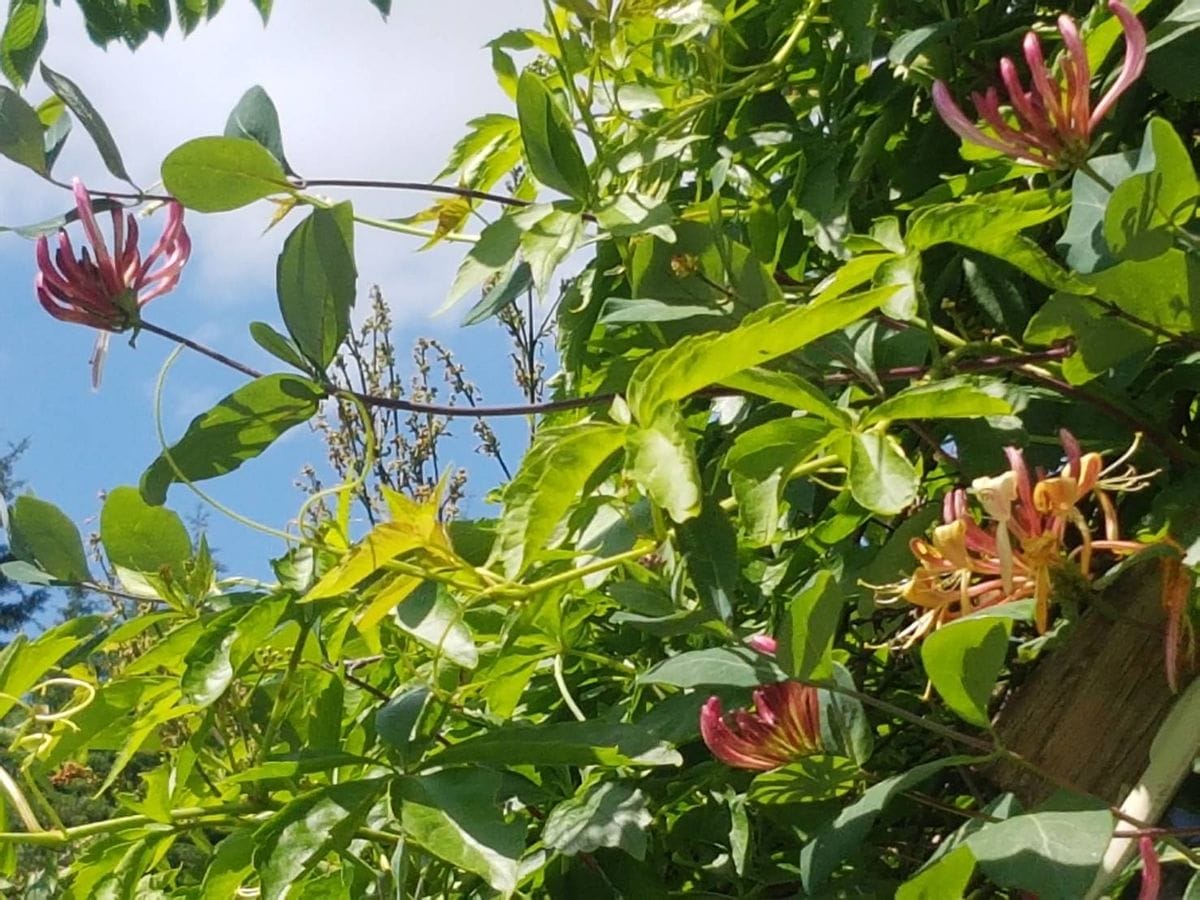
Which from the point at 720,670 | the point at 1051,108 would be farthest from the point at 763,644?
the point at 1051,108

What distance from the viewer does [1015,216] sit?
506 mm

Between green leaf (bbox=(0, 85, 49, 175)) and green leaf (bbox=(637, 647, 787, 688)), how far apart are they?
40cm

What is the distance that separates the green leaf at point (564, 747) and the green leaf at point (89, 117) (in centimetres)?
34

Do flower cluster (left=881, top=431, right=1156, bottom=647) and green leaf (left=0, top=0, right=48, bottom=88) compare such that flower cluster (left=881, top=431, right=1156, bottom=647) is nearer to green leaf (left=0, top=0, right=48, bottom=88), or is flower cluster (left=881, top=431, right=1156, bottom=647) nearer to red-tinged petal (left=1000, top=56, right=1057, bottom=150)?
red-tinged petal (left=1000, top=56, right=1057, bottom=150)

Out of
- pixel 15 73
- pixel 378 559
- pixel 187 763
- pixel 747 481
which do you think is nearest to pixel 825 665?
pixel 747 481

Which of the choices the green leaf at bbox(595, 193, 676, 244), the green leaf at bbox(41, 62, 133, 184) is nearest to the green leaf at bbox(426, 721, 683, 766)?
the green leaf at bbox(595, 193, 676, 244)

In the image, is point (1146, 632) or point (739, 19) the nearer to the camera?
point (1146, 632)

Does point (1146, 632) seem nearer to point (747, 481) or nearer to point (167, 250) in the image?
point (747, 481)

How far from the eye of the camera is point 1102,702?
0.55m

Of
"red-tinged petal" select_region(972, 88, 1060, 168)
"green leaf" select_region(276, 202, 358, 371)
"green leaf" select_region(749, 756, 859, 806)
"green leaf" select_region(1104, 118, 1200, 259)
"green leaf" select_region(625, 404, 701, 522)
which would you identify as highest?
"green leaf" select_region(276, 202, 358, 371)

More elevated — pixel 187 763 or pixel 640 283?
pixel 640 283

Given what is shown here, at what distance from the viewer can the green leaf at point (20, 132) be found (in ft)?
2.09

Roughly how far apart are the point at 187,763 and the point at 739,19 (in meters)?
0.52

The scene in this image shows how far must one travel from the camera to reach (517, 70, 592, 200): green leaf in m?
0.55
